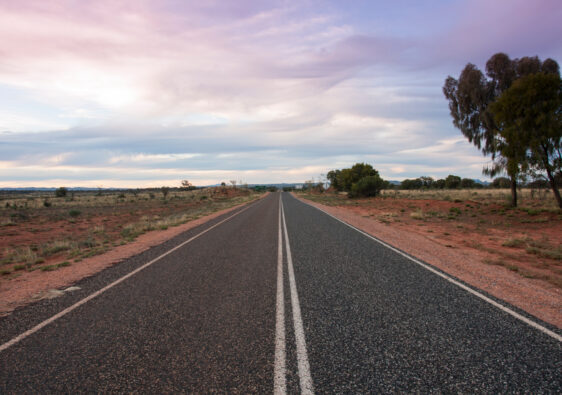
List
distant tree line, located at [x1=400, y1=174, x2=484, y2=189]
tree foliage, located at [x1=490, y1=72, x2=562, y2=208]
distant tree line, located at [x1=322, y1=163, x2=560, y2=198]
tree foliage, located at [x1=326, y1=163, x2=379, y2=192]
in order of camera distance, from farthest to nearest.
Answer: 1. distant tree line, located at [x1=400, y1=174, x2=484, y2=189]
2. tree foliage, located at [x1=326, y1=163, x2=379, y2=192]
3. distant tree line, located at [x1=322, y1=163, x2=560, y2=198]
4. tree foliage, located at [x1=490, y1=72, x2=562, y2=208]

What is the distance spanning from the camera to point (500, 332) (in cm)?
418

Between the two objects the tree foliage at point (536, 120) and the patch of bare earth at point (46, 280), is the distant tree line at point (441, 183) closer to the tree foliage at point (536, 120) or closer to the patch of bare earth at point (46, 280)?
the tree foliage at point (536, 120)

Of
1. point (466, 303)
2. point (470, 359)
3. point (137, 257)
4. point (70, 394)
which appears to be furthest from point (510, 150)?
point (70, 394)

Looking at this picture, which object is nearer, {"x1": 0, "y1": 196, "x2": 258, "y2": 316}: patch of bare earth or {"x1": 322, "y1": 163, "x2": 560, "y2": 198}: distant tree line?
{"x1": 0, "y1": 196, "x2": 258, "y2": 316}: patch of bare earth

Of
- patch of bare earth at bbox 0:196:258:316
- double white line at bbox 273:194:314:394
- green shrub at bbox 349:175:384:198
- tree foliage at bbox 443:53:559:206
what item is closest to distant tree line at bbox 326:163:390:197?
green shrub at bbox 349:175:384:198

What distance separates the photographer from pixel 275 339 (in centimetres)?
403

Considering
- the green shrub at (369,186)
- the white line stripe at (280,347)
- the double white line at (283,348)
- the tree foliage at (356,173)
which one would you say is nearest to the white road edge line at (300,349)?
the double white line at (283,348)

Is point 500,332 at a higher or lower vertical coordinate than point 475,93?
lower

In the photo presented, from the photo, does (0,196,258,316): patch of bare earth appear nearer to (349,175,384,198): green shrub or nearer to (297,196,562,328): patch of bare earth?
(297,196,562,328): patch of bare earth

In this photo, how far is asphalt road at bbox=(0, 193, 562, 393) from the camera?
125 inches

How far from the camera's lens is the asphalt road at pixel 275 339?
317 cm

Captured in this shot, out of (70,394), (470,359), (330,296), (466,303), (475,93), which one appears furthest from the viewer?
(475,93)

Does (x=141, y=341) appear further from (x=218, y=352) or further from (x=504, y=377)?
(x=504, y=377)

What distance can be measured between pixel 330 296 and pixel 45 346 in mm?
4360
